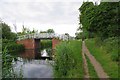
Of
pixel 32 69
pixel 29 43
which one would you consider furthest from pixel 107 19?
pixel 29 43

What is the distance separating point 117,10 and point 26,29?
42.1 meters

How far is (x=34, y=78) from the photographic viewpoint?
15344 millimetres

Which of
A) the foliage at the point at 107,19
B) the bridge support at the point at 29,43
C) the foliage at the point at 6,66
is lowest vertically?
the foliage at the point at 6,66

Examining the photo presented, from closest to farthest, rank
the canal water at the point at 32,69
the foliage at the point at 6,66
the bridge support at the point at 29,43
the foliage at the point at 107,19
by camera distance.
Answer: the foliage at the point at 6,66 < the canal water at the point at 32,69 < the foliage at the point at 107,19 < the bridge support at the point at 29,43

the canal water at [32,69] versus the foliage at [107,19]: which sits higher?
the foliage at [107,19]

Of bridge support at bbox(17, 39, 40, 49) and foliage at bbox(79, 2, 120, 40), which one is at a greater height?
foliage at bbox(79, 2, 120, 40)

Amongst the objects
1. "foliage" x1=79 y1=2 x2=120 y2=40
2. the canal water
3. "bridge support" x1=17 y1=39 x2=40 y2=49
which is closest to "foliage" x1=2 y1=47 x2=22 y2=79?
the canal water

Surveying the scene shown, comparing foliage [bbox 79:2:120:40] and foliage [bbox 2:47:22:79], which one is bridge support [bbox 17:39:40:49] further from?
foliage [bbox 2:47:22:79]

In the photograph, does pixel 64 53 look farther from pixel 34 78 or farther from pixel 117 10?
pixel 117 10

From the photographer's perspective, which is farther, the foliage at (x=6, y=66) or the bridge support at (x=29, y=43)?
the bridge support at (x=29, y=43)

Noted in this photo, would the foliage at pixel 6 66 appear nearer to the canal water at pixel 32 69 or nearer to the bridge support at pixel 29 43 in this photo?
the canal water at pixel 32 69

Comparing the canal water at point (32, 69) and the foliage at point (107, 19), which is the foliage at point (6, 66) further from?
the foliage at point (107, 19)

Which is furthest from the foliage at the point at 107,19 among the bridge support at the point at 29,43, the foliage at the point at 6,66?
the bridge support at the point at 29,43

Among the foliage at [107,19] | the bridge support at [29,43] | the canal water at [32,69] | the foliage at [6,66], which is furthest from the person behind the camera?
the bridge support at [29,43]
